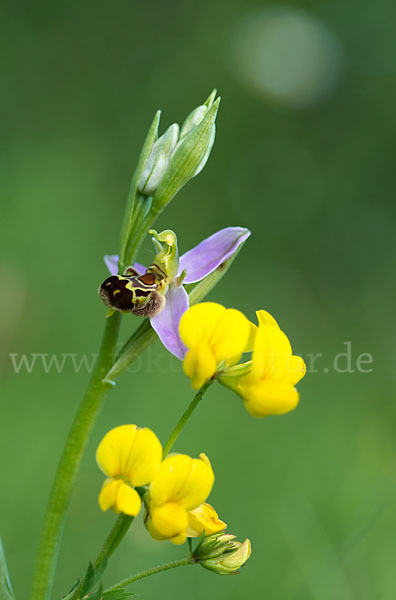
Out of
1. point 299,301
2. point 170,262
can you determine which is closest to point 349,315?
point 299,301

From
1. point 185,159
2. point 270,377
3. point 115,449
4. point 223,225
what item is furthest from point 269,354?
point 223,225

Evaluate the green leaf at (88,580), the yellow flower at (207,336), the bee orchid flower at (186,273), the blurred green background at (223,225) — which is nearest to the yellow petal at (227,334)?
the yellow flower at (207,336)

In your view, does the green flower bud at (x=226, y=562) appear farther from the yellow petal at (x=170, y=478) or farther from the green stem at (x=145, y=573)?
the yellow petal at (x=170, y=478)

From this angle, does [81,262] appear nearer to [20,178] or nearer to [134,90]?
[20,178]

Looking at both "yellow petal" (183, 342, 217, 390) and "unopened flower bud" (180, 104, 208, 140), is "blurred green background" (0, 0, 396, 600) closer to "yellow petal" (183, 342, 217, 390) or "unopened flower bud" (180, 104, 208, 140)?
"yellow petal" (183, 342, 217, 390)

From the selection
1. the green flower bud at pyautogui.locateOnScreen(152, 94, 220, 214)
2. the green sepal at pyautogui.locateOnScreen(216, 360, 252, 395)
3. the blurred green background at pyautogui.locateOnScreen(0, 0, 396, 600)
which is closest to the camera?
the green sepal at pyautogui.locateOnScreen(216, 360, 252, 395)

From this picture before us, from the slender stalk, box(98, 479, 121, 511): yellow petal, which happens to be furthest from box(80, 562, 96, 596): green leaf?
box(98, 479, 121, 511): yellow petal
